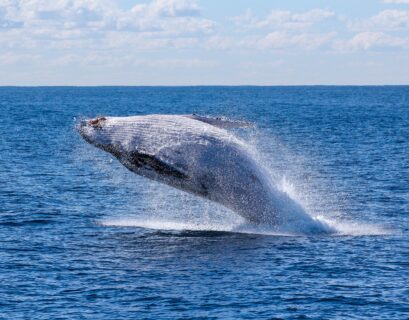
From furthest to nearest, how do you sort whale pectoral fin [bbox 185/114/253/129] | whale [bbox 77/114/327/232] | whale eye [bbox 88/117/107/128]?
whale eye [bbox 88/117/107/128], whale [bbox 77/114/327/232], whale pectoral fin [bbox 185/114/253/129]

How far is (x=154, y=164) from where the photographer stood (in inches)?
1204

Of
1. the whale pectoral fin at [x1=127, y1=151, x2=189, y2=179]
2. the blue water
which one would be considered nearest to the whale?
the whale pectoral fin at [x1=127, y1=151, x2=189, y2=179]

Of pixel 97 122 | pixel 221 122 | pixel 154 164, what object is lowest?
pixel 154 164

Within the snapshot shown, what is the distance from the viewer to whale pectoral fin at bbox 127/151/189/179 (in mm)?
30422

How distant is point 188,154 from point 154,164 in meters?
1.16

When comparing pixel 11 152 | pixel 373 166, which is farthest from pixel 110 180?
pixel 11 152

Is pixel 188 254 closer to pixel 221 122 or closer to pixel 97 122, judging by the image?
pixel 221 122

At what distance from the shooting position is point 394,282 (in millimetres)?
26766

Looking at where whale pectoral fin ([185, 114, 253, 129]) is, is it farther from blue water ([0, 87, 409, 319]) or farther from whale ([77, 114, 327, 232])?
blue water ([0, 87, 409, 319])

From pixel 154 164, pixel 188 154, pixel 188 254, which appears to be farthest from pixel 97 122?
pixel 188 254

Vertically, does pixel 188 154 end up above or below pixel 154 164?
above

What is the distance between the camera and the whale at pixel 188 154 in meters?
30.4

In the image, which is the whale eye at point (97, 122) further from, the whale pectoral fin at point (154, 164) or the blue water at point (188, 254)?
the blue water at point (188, 254)

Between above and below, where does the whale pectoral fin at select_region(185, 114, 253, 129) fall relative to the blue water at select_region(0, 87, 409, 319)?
above
